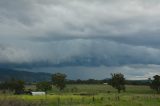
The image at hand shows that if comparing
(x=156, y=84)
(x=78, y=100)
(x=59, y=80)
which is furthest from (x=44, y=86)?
(x=78, y=100)

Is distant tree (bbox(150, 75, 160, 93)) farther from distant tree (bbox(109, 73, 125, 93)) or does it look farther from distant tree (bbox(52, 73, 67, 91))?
distant tree (bbox(52, 73, 67, 91))

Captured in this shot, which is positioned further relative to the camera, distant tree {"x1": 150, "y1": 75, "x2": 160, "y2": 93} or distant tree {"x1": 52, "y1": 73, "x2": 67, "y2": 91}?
distant tree {"x1": 52, "y1": 73, "x2": 67, "y2": 91}

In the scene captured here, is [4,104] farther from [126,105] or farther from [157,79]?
[157,79]

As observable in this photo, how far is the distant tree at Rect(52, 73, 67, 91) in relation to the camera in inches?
7052

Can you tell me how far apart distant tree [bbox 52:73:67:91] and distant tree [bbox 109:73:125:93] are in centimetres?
2217

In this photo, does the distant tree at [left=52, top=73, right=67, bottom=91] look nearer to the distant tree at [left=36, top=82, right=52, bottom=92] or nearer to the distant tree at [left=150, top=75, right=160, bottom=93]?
the distant tree at [left=36, top=82, right=52, bottom=92]

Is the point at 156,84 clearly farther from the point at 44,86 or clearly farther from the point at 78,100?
the point at 78,100

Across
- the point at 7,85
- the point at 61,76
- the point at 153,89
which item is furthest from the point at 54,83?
the point at 153,89

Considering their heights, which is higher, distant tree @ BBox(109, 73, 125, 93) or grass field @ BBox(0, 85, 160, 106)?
distant tree @ BBox(109, 73, 125, 93)

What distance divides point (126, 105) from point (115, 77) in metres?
120

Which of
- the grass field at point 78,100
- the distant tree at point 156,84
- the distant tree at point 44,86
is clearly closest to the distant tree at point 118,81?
the distant tree at point 156,84

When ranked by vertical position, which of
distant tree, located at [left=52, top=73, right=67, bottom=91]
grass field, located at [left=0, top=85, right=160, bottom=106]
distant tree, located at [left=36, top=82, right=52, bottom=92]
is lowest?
grass field, located at [left=0, top=85, right=160, bottom=106]

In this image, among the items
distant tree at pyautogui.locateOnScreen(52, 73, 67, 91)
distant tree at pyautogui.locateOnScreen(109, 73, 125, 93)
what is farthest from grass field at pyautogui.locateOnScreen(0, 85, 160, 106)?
distant tree at pyautogui.locateOnScreen(52, 73, 67, 91)

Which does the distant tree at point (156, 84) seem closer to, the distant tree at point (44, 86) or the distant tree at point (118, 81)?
the distant tree at point (118, 81)
